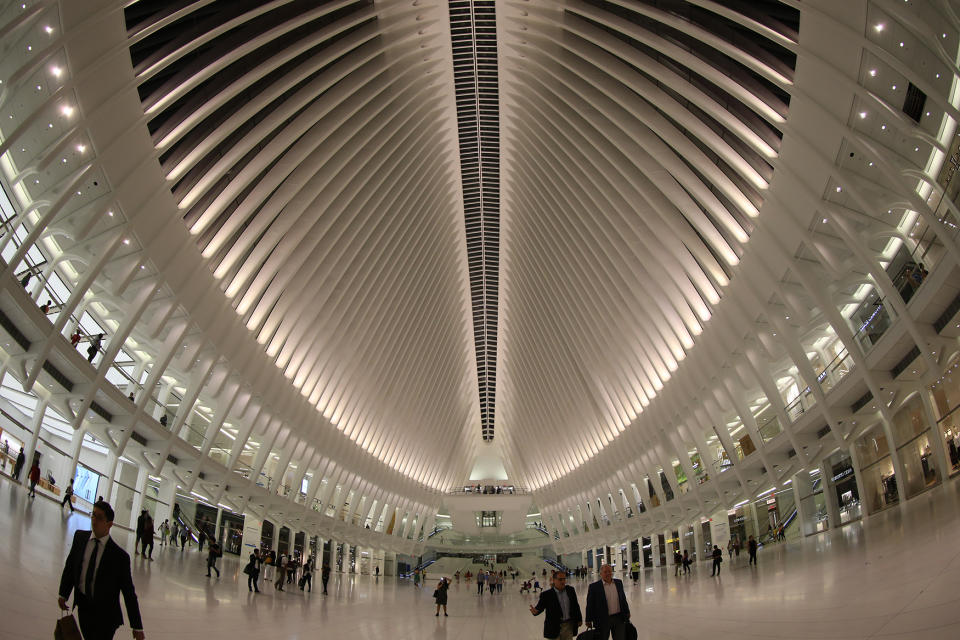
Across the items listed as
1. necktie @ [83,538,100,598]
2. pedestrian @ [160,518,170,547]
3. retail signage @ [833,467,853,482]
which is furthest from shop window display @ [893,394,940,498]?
pedestrian @ [160,518,170,547]

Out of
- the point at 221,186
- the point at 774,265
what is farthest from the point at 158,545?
the point at 774,265

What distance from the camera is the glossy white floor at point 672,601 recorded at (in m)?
5.28

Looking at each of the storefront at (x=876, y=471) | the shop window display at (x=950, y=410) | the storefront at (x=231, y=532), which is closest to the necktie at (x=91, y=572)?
the shop window display at (x=950, y=410)

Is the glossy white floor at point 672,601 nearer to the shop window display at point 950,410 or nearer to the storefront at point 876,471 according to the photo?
the shop window display at point 950,410

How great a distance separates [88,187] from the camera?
1340cm

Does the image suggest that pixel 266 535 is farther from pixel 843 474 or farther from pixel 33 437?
pixel 843 474

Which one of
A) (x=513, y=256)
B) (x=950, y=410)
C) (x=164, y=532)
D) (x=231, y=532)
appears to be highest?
(x=513, y=256)

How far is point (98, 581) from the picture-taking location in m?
3.80

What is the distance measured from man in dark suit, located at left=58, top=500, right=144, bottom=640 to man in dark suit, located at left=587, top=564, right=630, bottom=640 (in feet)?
11.3

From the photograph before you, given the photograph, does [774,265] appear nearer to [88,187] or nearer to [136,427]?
[88,187]

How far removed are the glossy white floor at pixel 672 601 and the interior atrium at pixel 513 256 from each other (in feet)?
0.32

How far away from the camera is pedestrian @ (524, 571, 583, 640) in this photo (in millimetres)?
5715

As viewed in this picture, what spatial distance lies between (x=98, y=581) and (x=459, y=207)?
2800 cm

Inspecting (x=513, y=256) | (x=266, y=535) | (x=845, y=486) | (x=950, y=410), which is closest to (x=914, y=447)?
(x=950, y=410)
